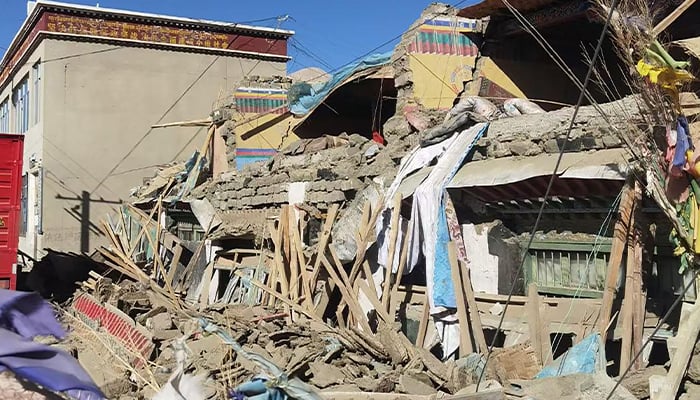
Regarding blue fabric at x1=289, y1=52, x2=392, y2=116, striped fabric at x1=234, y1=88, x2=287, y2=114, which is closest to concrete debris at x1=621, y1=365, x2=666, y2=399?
blue fabric at x1=289, y1=52, x2=392, y2=116

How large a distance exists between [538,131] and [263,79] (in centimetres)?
1069

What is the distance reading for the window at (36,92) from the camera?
2091 centimetres

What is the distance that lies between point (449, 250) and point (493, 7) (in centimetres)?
450

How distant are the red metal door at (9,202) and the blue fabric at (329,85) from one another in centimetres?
512

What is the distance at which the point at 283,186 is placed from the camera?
11672 millimetres

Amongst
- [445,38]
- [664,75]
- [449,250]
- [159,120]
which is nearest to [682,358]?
[664,75]

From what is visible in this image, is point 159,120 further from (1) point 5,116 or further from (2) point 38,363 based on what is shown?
(2) point 38,363

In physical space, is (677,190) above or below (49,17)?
below

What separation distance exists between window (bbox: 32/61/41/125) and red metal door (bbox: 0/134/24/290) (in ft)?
35.2

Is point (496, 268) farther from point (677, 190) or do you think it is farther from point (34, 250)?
point (34, 250)

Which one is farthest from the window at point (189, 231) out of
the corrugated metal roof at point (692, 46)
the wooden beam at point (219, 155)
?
the corrugated metal roof at point (692, 46)

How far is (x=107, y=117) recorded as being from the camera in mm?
20938

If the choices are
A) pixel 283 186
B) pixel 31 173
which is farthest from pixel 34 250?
pixel 283 186

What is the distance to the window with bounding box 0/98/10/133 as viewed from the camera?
1018 inches
